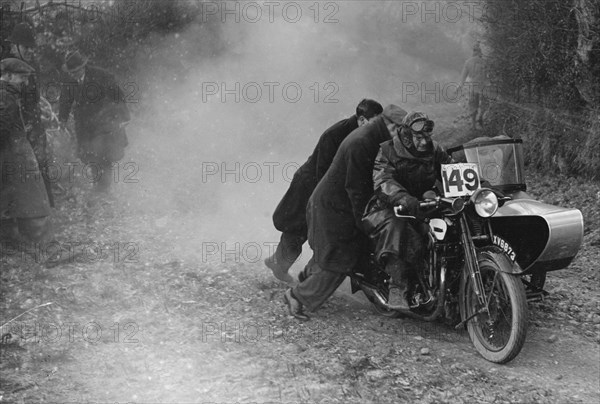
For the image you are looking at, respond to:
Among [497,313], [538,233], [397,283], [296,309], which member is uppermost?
[538,233]

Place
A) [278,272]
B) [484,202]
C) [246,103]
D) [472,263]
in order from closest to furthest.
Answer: [484,202] → [472,263] → [278,272] → [246,103]

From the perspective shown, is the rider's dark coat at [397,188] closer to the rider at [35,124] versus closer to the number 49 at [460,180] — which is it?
the number 49 at [460,180]

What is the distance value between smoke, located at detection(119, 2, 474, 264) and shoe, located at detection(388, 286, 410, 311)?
11.4ft

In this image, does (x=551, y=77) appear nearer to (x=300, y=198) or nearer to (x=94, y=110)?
(x=300, y=198)

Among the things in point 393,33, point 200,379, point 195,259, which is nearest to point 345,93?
point 393,33

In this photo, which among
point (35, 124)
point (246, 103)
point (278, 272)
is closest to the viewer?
point (278, 272)

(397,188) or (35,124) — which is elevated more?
(35,124)

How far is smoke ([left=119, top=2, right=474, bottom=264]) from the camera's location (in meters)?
9.96

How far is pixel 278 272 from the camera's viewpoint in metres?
6.86

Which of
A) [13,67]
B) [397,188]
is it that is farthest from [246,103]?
[397,188]

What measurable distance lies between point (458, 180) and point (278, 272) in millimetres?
2580

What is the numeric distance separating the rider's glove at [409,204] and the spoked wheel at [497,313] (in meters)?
0.66

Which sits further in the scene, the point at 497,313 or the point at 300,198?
the point at 300,198

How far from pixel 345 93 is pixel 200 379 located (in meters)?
10.9
